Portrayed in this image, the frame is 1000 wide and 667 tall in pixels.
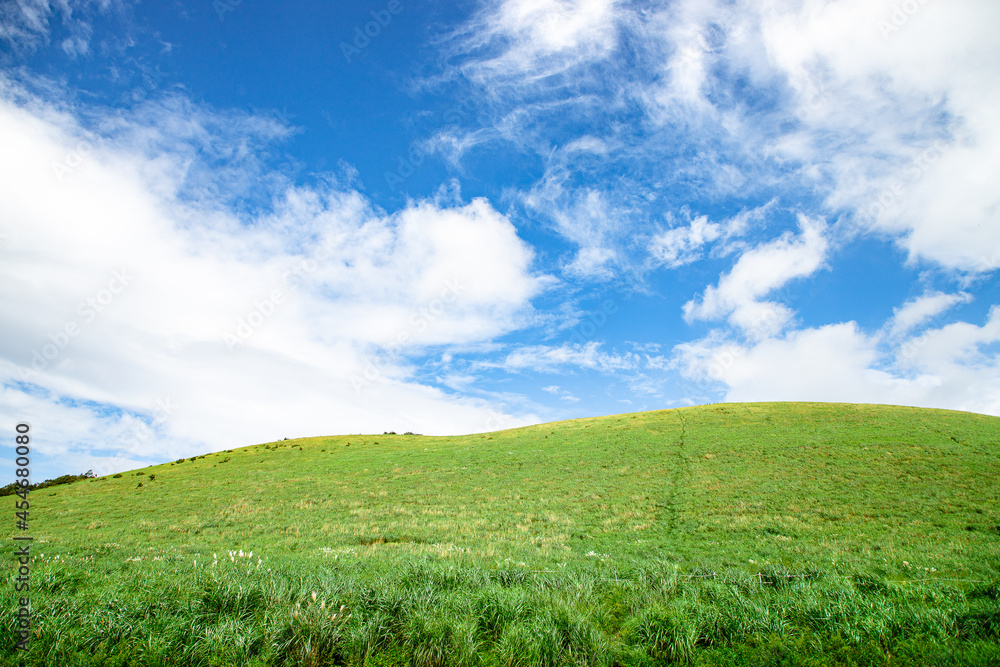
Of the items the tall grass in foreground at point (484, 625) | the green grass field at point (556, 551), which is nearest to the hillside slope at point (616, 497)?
the green grass field at point (556, 551)

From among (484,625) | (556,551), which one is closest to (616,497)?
(556,551)

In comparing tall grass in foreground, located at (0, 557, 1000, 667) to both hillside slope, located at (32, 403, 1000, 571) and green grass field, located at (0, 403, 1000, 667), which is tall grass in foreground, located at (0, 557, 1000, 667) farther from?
hillside slope, located at (32, 403, 1000, 571)

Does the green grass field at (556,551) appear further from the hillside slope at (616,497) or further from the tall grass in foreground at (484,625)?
the hillside slope at (616,497)

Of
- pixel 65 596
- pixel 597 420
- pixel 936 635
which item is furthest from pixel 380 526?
pixel 597 420

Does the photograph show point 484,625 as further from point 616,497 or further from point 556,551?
point 616,497

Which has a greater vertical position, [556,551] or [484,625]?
[484,625]

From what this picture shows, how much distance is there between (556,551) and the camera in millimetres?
18875

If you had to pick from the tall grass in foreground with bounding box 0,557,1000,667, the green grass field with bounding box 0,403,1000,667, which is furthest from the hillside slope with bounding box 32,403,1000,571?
the tall grass in foreground with bounding box 0,557,1000,667

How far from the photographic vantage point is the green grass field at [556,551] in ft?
23.5

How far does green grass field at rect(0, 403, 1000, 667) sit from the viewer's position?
7.16 m

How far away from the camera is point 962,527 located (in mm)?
20281

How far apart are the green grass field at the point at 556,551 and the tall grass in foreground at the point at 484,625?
0.15 ft

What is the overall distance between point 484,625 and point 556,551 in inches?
473

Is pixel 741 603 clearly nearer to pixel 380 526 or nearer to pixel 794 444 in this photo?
pixel 380 526
